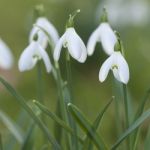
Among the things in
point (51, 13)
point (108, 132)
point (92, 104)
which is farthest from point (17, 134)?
point (51, 13)

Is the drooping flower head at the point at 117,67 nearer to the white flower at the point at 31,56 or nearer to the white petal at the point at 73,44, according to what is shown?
the white petal at the point at 73,44

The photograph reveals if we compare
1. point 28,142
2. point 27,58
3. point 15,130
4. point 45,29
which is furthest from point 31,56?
point 15,130

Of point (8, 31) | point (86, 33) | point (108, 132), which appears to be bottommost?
point (108, 132)

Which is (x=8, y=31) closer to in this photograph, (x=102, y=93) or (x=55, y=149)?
(x=102, y=93)

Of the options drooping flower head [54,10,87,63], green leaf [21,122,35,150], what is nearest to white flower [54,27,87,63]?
drooping flower head [54,10,87,63]

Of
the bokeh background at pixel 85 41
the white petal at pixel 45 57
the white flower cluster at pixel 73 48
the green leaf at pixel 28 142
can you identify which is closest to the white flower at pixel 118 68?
the white flower cluster at pixel 73 48
